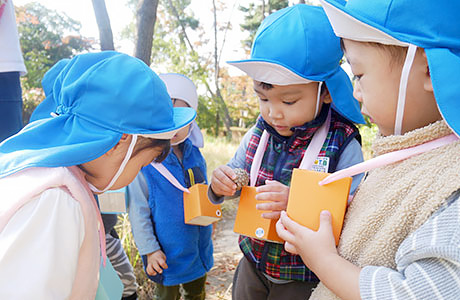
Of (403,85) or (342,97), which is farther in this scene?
(342,97)

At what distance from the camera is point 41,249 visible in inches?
38.1

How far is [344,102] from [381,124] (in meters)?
0.57

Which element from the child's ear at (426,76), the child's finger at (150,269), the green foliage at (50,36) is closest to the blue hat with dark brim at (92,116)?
the child's ear at (426,76)

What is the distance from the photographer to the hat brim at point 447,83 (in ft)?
2.52

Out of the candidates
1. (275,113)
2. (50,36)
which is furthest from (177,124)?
(50,36)

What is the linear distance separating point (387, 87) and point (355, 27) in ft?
0.57

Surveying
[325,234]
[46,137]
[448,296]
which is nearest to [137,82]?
[46,137]

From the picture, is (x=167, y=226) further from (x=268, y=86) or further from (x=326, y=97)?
(x=326, y=97)

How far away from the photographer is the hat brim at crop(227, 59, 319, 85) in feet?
4.77

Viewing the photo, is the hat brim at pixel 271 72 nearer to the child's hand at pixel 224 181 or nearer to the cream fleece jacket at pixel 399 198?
the child's hand at pixel 224 181

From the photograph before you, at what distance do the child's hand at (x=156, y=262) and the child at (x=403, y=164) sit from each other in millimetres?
1198

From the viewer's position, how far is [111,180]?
54.2 inches

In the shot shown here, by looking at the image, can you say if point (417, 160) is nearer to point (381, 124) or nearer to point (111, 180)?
point (381, 124)

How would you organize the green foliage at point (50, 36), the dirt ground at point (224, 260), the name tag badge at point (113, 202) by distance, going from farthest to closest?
the green foliage at point (50, 36) < the dirt ground at point (224, 260) < the name tag badge at point (113, 202)
